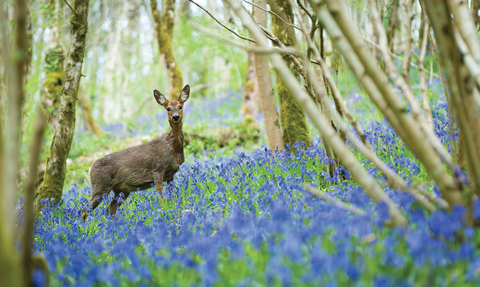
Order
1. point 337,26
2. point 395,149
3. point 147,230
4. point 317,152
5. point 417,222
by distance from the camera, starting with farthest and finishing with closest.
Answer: point 317,152
point 395,149
point 147,230
point 337,26
point 417,222

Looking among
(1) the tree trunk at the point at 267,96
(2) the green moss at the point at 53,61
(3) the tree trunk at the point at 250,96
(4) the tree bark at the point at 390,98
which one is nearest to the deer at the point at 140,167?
(1) the tree trunk at the point at 267,96

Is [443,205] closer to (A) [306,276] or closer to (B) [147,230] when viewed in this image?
(A) [306,276]

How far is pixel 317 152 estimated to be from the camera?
5168 mm

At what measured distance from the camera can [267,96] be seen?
6.21m

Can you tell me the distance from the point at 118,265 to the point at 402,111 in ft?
6.19

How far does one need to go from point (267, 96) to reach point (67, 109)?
9.95 ft

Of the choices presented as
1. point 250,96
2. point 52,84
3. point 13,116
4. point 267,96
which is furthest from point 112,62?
point 13,116

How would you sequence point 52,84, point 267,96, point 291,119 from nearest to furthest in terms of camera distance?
point 291,119 < point 267,96 < point 52,84

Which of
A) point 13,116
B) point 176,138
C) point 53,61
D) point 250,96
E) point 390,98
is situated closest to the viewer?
point 13,116

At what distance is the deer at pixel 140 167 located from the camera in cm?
552

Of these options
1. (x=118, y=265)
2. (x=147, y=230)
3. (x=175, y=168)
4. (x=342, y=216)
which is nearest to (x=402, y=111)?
(x=342, y=216)

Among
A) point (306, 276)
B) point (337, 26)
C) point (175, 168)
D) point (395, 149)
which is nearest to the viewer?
point (306, 276)

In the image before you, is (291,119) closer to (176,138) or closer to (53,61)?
(176,138)

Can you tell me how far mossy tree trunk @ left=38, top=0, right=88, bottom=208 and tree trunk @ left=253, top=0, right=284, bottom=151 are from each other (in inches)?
104
